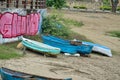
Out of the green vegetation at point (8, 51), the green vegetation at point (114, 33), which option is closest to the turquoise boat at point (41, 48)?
the green vegetation at point (8, 51)

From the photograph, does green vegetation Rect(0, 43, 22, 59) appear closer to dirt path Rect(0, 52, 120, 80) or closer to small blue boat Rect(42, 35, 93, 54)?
dirt path Rect(0, 52, 120, 80)

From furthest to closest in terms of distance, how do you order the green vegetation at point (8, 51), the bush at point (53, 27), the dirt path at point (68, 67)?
the bush at point (53, 27), the green vegetation at point (8, 51), the dirt path at point (68, 67)

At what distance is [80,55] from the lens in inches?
1069

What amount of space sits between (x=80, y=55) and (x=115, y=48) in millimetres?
6540

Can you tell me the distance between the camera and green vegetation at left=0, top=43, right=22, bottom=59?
72.5 ft

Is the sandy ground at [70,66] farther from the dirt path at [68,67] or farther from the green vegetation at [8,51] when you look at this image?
the green vegetation at [8,51]

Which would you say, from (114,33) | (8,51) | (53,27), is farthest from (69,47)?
(114,33)

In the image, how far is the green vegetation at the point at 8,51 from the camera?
22106 millimetres

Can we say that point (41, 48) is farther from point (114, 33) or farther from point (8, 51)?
point (114, 33)

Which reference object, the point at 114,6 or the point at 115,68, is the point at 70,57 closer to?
the point at 115,68

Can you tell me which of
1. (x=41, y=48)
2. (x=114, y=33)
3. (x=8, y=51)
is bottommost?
(x=114, y=33)

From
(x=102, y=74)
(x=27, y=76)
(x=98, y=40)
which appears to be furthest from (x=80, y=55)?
(x=27, y=76)

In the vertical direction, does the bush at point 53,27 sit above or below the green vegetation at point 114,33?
above

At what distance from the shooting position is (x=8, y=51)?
23.6m
